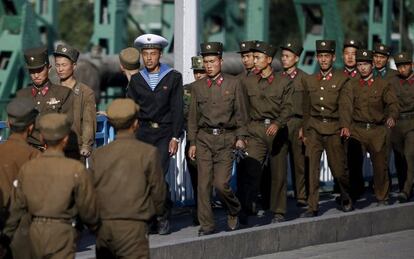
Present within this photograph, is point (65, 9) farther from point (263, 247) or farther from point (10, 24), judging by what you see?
point (263, 247)

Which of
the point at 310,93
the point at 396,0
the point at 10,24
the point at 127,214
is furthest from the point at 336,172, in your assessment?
the point at 396,0

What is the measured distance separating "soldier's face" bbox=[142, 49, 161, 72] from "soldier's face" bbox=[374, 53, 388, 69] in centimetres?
530

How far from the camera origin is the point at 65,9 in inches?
2768

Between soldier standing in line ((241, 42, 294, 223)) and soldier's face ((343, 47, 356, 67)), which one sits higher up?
soldier's face ((343, 47, 356, 67))

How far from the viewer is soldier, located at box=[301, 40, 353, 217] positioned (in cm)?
1856

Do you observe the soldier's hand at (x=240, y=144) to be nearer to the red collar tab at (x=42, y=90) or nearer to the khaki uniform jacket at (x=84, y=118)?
the khaki uniform jacket at (x=84, y=118)

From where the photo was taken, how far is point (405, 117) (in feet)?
69.0

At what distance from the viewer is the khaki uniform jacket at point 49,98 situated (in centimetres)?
1477

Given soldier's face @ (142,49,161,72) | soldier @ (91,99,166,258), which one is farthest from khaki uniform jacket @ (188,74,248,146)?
soldier @ (91,99,166,258)

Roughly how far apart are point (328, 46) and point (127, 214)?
24.4 feet

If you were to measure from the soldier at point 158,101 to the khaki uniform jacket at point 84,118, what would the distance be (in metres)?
1.30

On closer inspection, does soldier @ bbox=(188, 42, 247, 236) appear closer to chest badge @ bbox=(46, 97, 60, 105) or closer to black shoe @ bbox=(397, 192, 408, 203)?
chest badge @ bbox=(46, 97, 60, 105)

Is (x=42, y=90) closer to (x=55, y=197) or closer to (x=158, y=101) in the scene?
(x=158, y=101)

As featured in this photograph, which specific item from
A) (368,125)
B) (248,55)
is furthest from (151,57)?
(368,125)
